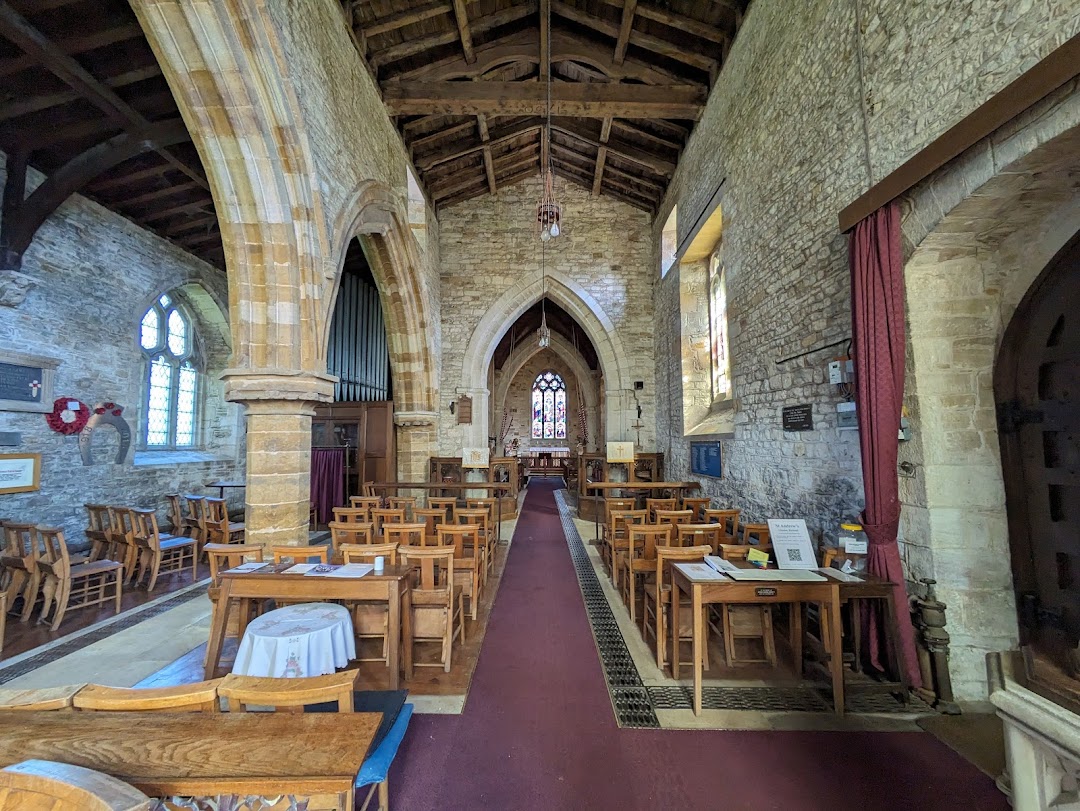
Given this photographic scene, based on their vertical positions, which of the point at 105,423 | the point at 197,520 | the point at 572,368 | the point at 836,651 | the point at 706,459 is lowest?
the point at 836,651

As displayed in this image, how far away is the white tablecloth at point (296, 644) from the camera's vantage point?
2.24 metres

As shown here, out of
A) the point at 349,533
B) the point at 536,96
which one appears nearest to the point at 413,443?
the point at 349,533

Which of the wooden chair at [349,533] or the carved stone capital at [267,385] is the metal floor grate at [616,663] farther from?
the carved stone capital at [267,385]

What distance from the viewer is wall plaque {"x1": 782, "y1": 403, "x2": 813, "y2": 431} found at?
144 inches

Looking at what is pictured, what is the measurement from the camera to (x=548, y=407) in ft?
56.7

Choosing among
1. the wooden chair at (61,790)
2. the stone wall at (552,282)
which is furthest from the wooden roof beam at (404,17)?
the wooden chair at (61,790)

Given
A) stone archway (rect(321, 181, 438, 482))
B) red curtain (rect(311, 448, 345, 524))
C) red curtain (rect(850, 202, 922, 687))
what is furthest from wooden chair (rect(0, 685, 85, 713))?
red curtain (rect(311, 448, 345, 524))

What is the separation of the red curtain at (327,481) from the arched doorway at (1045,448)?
8131mm

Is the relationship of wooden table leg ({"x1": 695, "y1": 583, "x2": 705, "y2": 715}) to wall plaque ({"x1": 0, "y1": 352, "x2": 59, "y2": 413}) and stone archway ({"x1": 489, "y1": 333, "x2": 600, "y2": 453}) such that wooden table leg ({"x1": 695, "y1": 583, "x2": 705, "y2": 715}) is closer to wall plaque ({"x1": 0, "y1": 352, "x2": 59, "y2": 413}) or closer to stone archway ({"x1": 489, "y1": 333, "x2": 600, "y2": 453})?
wall plaque ({"x1": 0, "y1": 352, "x2": 59, "y2": 413})

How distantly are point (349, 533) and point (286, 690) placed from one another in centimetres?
283

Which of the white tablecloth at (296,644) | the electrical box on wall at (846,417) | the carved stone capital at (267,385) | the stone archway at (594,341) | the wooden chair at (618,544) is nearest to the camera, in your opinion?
the white tablecloth at (296,644)

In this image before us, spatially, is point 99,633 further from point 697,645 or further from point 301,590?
point 697,645

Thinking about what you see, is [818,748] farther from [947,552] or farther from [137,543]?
[137,543]

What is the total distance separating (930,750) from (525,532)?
526cm
